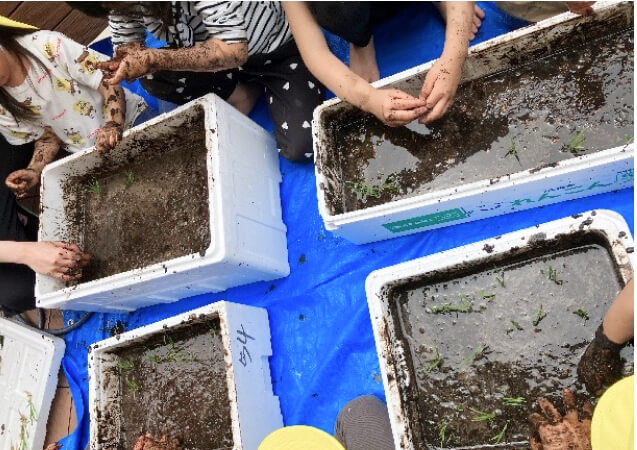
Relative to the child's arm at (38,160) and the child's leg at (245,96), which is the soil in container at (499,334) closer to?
the child's leg at (245,96)

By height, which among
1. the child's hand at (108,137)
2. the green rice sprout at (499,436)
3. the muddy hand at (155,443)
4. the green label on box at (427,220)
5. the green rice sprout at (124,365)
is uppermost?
the child's hand at (108,137)

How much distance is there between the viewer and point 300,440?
126 centimetres

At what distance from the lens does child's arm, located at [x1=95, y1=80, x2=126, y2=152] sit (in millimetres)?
1653

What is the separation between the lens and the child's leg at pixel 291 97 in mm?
1636

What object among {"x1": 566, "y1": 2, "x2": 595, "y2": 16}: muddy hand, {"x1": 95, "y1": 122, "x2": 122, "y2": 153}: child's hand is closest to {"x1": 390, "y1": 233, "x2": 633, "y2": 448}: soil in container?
{"x1": 566, "y1": 2, "x2": 595, "y2": 16}: muddy hand

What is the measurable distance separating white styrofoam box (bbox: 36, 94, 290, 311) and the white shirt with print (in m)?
0.11

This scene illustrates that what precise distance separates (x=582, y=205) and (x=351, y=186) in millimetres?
590

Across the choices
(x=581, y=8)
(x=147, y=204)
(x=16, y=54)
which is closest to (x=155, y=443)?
(x=147, y=204)

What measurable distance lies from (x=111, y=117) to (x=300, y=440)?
1.10 m

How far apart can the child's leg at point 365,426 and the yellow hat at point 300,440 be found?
0.38 ft

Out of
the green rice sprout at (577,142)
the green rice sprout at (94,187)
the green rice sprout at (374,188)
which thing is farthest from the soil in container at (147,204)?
the green rice sprout at (577,142)

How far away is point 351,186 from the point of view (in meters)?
1.54

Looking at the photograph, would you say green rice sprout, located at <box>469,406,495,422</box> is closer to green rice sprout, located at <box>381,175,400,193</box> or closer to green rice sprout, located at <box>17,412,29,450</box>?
green rice sprout, located at <box>381,175,400,193</box>

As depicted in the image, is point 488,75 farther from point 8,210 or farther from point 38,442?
point 38,442
